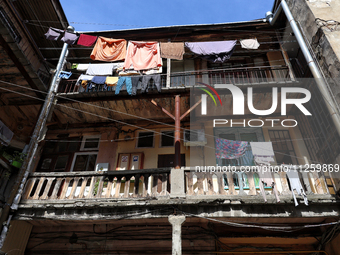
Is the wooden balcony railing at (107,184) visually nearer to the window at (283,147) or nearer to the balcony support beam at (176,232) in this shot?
the balcony support beam at (176,232)

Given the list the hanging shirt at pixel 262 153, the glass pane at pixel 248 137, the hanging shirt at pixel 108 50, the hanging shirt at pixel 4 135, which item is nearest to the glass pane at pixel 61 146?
the hanging shirt at pixel 4 135

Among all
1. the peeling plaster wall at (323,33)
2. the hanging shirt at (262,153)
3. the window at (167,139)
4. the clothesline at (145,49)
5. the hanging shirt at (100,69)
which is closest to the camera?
the peeling plaster wall at (323,33)

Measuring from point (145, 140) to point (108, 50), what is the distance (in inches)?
182

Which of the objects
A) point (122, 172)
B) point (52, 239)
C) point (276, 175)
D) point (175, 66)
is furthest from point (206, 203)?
point (175, 66)

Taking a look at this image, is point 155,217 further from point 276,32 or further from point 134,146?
point 276,32

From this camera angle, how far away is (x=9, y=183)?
8.46m

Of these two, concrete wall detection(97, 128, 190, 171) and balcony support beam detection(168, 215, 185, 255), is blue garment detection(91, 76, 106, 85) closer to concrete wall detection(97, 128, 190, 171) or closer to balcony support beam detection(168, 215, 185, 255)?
concrete wall detection(97, 128, 190, 171)

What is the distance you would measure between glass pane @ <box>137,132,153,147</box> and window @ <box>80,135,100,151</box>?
2095mm

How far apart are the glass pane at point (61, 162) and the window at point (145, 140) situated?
11.3ft

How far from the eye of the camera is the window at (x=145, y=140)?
11508 mm

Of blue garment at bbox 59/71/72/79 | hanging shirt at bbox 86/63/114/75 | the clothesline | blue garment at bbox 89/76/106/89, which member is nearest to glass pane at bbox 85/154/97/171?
blue garment at bbox 89/76/106/89

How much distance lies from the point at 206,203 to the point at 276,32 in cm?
944

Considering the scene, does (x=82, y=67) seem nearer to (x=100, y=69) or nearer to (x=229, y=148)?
(x=100, y=69)

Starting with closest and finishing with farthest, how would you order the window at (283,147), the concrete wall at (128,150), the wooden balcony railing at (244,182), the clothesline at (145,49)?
the wooden balcony railing at (244,182), the window at (283,147), the concrete wall at (128,150), the clothesline at (145,49)
